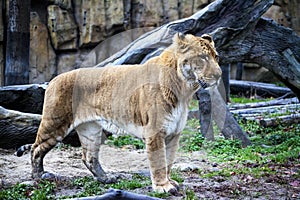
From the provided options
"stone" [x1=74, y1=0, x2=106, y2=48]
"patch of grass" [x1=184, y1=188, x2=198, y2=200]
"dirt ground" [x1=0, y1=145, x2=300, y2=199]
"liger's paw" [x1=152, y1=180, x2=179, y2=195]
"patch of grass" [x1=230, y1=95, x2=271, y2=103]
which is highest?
"stone" [x1=74, y1=0, x2=106, y2=48]

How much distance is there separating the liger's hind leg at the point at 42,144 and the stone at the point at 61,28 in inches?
411

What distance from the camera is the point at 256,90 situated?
1670 cm

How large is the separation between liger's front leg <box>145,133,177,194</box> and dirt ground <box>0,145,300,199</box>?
0.23 metres

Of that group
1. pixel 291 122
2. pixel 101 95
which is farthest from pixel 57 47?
pixel 101 95

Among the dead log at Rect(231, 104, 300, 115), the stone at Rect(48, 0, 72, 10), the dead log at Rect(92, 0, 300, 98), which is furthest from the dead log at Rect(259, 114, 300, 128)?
the stone at Rect(48, 0, 72, 10)

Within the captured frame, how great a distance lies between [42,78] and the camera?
636 inches

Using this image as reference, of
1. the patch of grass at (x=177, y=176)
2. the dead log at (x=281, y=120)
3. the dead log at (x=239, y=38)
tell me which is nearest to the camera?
the patch of grass at (x=177, y=176)

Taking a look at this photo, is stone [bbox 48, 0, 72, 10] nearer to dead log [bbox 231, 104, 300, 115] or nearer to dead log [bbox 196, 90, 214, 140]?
dead log [bbox 231, 104, 300, 115]

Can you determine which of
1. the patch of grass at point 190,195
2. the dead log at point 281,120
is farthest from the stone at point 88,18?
the patch of grass at point 190,195

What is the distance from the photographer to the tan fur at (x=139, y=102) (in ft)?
17.0

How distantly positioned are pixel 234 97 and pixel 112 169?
10.0 metres

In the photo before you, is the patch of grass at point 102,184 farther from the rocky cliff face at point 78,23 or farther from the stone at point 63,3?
the stone at point 63,3

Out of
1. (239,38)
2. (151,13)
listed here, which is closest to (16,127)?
(239,38)

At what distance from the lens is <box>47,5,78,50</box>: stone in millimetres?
16078
